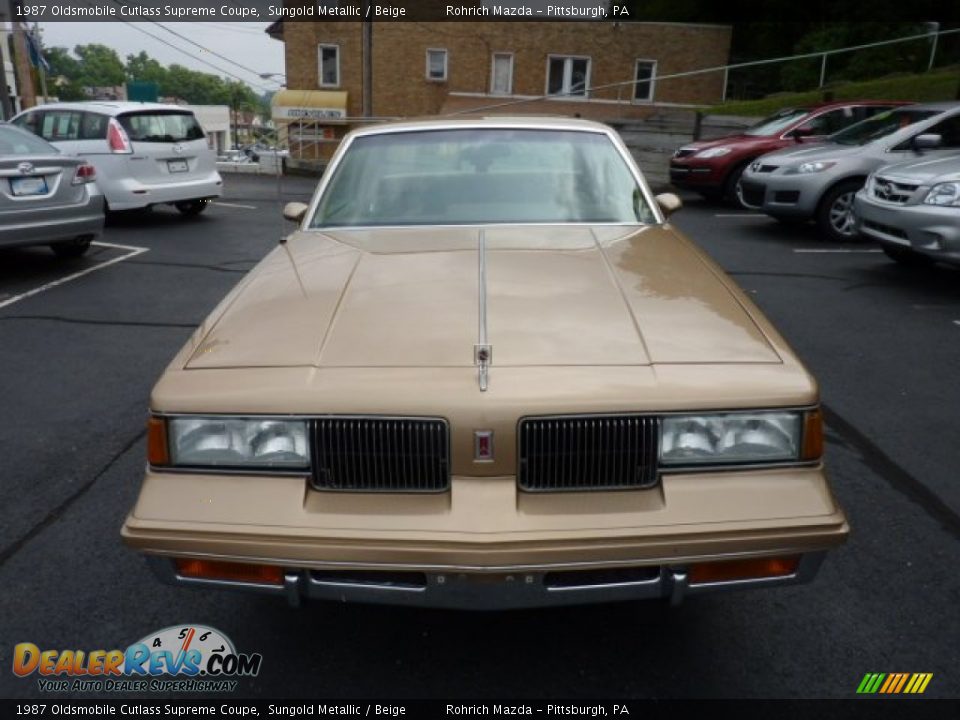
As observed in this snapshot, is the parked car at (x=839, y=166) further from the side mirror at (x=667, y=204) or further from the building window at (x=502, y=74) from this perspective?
the building window at (x=502, y=74)

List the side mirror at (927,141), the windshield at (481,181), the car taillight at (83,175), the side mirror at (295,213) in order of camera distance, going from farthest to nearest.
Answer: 1. the side mirror at (927,141)
2. the car taillight at (83,175)
3. the side mirror at (295,213)
4. the windshield at (481,181)

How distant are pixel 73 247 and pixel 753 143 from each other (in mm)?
9677

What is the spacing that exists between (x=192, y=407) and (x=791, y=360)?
5.39ft

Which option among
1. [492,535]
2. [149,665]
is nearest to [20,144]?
[149,665]

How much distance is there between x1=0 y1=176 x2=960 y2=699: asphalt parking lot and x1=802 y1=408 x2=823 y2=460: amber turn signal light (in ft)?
2.52

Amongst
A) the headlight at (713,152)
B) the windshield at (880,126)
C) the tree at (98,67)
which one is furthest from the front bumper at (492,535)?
the tree at (98,67)

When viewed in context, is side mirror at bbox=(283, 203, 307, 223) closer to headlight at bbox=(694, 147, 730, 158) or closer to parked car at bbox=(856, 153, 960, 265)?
parked car at bbox=(856, 153, 960, 265)

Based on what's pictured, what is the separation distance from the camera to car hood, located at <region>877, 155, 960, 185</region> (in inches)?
269

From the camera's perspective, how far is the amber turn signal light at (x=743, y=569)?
6.74 ft

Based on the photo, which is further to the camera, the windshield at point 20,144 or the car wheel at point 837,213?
the car wheel at point 837,213

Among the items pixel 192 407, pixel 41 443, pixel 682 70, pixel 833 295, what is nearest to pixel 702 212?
pixel 833 295

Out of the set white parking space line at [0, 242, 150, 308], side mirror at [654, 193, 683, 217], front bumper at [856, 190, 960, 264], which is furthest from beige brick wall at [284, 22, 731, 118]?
side mirror at [654, 193, 683, 217]

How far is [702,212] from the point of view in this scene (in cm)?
1283

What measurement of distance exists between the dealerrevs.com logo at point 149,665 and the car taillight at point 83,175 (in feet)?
20.3
